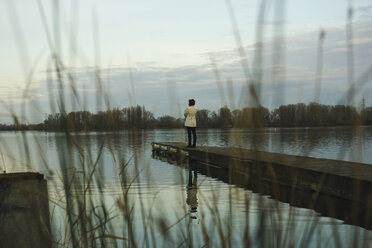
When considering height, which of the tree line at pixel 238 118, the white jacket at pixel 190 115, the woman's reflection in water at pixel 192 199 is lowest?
the woman's reflection in water at pixel 192 199

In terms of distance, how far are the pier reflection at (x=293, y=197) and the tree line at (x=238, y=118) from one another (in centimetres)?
21

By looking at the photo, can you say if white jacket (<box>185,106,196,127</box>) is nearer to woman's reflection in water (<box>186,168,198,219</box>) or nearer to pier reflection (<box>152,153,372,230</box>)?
pier reflection (<box>152,153,372,230</box>)

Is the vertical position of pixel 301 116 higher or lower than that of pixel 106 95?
lower

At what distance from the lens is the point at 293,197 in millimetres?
1288

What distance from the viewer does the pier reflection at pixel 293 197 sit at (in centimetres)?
121

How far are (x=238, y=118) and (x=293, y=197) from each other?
0.34 metres

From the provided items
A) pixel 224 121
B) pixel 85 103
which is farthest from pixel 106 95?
pixel 224 121

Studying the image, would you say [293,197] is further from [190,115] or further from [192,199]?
[190,115]

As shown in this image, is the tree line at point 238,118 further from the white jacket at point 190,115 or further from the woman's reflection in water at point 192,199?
the white jacket at point 190,115

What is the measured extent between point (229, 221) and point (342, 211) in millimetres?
5144

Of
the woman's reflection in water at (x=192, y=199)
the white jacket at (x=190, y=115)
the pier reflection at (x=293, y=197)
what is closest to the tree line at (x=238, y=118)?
the pier reflection at (x=293, y=197)

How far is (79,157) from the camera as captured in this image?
1494mm

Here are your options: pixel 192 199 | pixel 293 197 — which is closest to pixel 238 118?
pixel 293 197

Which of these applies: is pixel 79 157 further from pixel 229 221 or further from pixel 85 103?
pixel 229 221
